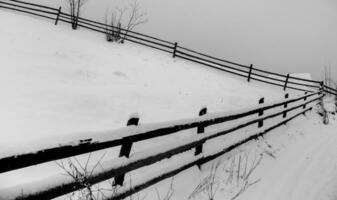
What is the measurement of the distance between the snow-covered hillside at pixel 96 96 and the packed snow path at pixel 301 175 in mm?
58

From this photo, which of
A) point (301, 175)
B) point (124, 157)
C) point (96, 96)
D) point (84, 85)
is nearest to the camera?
point (124, 157)

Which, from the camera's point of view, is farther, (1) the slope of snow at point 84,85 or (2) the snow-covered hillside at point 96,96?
(1) the slope of snow at point 84,85

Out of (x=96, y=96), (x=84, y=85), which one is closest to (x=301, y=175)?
(x=96, y=96)

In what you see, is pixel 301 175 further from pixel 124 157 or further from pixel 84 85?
pixel 84 85

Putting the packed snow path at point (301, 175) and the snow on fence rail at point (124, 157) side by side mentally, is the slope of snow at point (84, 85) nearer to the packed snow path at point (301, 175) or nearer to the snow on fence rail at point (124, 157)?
the snow on fence rail at point (124, 157)

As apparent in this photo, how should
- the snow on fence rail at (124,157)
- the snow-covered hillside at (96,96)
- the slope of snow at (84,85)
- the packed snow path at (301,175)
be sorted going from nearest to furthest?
the snow on fence rail at (124,157) → the packed snow path at (301,175) → the snow-covered hillside at (96,96) → the slope of snow at (84,85)

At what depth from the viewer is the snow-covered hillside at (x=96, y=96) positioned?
208 inches

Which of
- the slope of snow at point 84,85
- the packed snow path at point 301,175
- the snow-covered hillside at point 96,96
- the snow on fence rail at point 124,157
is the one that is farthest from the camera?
the slope of snow at point 84,85

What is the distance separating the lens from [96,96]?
364 inches

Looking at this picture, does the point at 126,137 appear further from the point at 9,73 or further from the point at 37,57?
the point at 37,57

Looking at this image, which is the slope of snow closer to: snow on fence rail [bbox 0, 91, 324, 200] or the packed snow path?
snow on fence rail [bbox 0, 91, 324, 200]

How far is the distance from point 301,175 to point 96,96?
19.1 feet

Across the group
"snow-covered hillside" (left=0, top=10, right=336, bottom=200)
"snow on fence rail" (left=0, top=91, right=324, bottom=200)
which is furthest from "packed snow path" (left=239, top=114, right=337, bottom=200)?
"snow on fence rail" (left=0, top=91, right=324, bottom=200)

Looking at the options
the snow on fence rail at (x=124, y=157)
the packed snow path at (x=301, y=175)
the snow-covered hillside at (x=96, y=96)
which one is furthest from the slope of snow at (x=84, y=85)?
the packed snow path at (x=301, y=175)
